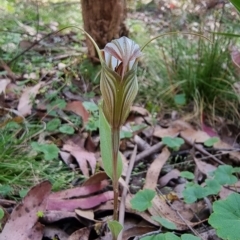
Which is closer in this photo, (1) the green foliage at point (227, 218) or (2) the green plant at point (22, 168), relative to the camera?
(1) the green foliage at point (227, 218)

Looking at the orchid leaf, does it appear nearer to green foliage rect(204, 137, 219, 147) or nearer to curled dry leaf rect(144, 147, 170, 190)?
curled dry leaf rect(144, 147, 170, 190)

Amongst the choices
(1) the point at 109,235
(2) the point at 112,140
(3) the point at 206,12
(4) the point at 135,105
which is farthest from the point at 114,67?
(3) the point at 206,12

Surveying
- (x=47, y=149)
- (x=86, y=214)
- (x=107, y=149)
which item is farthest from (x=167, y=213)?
(x=47, y=149)

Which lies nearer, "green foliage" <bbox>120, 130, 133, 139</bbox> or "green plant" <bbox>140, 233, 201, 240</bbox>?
"green plant" <bbox>140, 233, 201, 240</bbox>

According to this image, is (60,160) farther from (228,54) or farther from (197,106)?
(228,54)

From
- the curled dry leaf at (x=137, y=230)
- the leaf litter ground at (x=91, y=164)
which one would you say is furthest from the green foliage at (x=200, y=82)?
the curled dry leaf at (x=137, y=230)

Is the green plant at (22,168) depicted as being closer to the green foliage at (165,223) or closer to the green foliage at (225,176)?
the green foliage at (165,223)

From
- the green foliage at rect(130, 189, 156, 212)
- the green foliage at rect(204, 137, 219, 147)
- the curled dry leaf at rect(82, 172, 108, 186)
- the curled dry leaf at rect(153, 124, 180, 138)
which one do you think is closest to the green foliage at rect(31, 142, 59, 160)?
the curled dry leaf at rect(82, 172, 108, 186)
